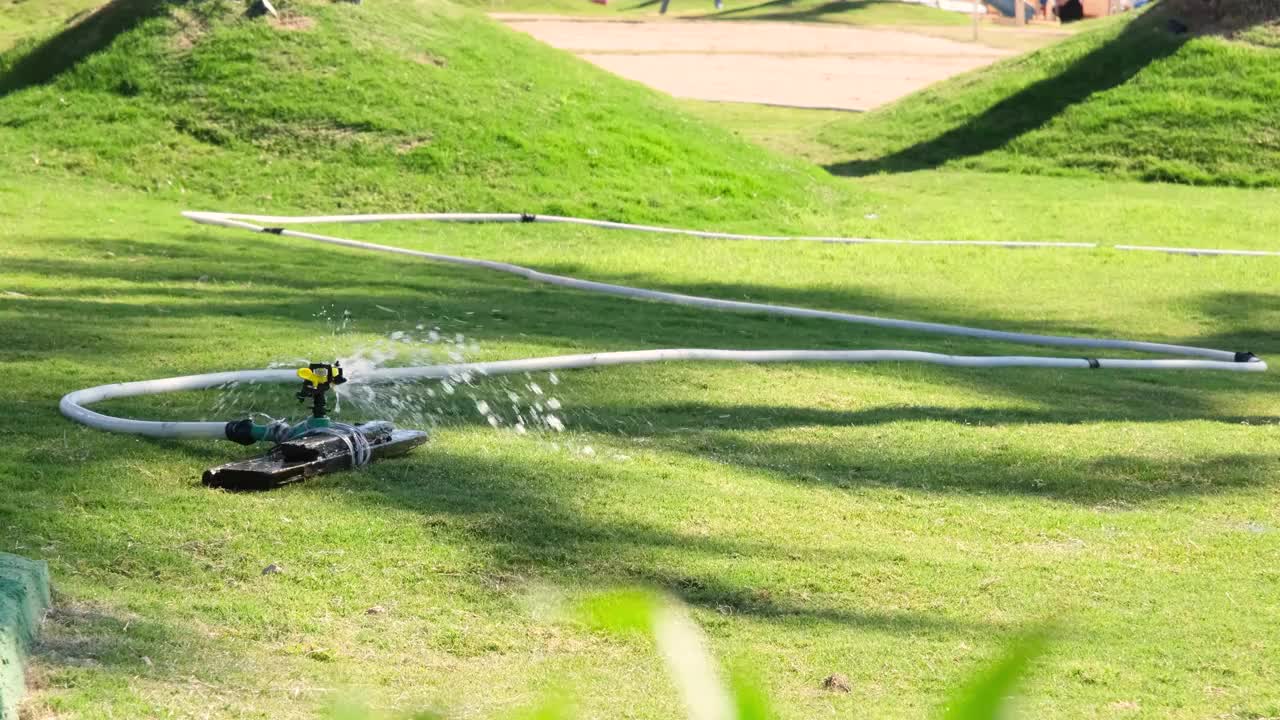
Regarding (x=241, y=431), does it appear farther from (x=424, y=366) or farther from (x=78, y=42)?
(x=78, y=42)

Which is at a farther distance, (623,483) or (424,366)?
(424,366)

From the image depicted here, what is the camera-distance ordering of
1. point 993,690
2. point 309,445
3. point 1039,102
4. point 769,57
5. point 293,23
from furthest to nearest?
point 769,57 → point 1039,102 → point 293,23 → point 309,445 → point 993,690

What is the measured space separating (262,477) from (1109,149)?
14108 mm

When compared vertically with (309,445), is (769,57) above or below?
below

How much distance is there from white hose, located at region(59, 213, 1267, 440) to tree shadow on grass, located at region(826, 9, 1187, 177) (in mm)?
8405

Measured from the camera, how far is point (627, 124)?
14.6 meters

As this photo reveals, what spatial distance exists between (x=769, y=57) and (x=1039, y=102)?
1284 cm

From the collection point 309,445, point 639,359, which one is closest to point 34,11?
point 639,359

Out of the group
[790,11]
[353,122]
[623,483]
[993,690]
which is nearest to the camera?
[993,690]

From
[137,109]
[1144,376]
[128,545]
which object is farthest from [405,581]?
[137,109]

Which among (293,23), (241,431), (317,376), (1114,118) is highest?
(293,23)

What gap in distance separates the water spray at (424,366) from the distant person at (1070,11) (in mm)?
33173

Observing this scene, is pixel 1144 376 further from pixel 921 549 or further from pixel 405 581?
pixel 405 581

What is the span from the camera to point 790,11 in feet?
141
